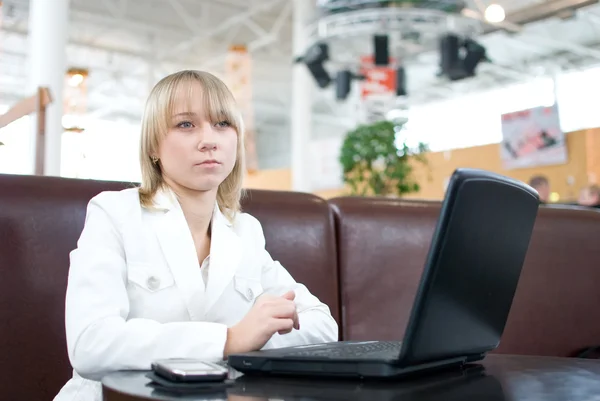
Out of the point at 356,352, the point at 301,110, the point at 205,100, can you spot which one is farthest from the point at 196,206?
the point at 301,110

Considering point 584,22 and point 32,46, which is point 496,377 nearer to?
point 32,46

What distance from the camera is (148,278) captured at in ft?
4.34

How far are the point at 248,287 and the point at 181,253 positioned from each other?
18 cm

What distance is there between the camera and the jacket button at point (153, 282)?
1324 millimetres

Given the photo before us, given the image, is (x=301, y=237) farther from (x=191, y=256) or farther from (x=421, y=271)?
(x=191, y=256)

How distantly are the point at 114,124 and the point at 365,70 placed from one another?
1475 centimetres

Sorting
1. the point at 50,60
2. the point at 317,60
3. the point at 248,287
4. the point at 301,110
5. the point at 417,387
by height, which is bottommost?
the point at 417,387

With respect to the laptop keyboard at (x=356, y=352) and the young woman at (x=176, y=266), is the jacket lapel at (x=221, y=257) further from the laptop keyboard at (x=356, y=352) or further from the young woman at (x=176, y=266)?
the laptop keyboard at (x=356, y=352)

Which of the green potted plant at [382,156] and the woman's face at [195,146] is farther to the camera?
the green potted plant at [382,156]

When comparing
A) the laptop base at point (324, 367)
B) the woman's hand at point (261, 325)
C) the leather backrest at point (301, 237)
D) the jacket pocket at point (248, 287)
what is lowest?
the laptop base at point (324, 367)

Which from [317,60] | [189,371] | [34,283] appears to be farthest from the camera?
[317,60]

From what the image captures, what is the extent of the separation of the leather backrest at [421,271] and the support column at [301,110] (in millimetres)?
8308

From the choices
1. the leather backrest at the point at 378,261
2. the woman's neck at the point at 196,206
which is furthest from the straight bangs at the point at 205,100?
the leather backrest at the point at 378,261

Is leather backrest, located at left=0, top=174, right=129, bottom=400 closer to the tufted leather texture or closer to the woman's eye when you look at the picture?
the tufted leather texture
